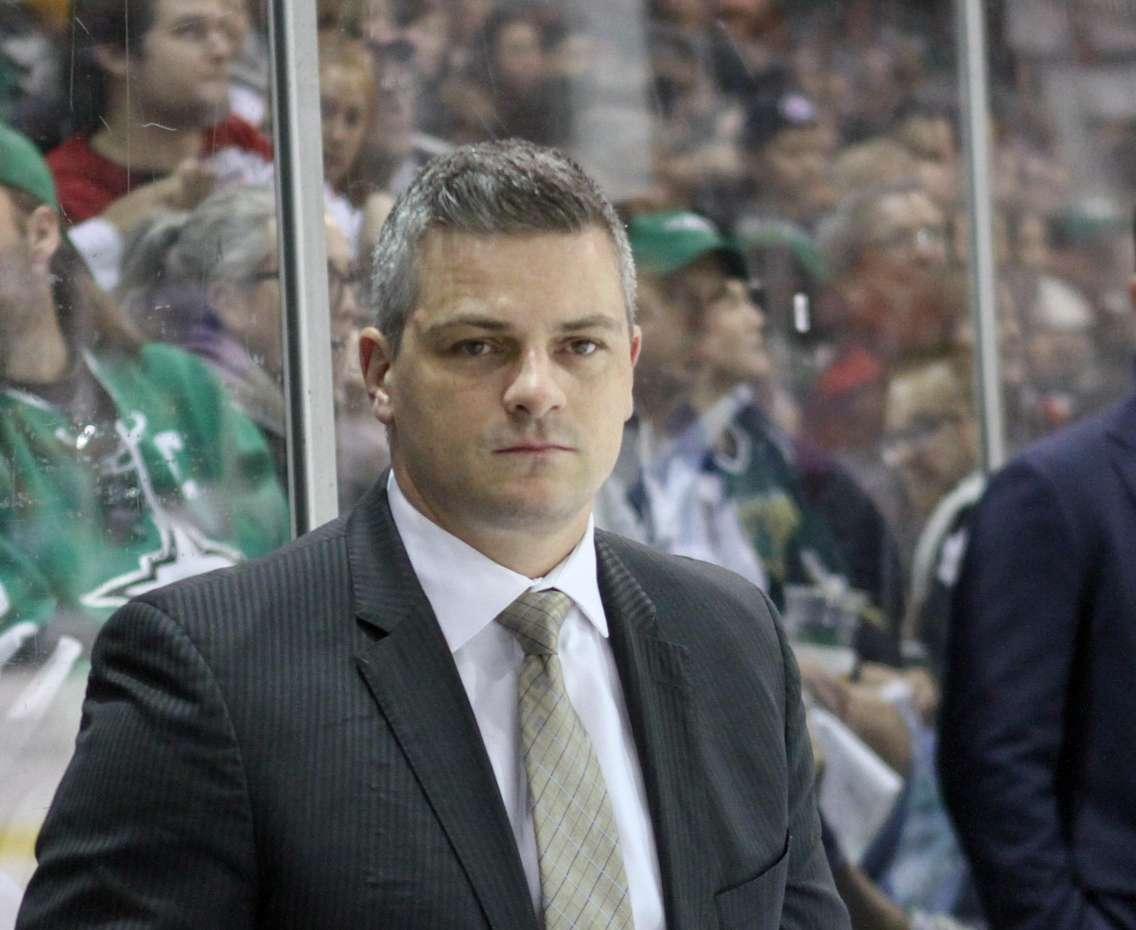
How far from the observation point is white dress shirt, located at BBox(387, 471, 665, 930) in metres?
1.79

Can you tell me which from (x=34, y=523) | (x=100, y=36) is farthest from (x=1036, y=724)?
(x=100, y=36)

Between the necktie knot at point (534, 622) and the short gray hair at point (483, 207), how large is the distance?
31 centimetres

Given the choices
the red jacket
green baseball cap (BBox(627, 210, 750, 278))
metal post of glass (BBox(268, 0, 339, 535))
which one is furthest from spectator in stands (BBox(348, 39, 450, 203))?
green baseball cap (BBox(627, 210, 750, 278))

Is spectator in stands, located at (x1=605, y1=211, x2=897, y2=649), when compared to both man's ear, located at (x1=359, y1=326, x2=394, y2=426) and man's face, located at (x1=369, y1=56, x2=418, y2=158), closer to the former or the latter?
man's face, located at (x1=369, y1=56, x2=418, y2=158)

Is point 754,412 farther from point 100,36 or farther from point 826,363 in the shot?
point 100,36

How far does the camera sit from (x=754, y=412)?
3670 mm

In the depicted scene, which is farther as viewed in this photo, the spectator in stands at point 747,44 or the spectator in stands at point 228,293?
the spectator in stands at point 747,44

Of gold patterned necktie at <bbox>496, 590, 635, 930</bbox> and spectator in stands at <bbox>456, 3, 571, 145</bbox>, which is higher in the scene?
spectator in stands at <bbox>456, 3, 571, 145</bbox>

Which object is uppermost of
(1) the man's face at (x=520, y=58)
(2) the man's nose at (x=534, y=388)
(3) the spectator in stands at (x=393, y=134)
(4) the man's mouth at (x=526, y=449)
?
(1) the man's face at (x=520, y=58)

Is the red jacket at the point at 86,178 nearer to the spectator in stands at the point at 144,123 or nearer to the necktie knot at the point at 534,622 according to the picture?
the spectator in stands at the point at 144,123

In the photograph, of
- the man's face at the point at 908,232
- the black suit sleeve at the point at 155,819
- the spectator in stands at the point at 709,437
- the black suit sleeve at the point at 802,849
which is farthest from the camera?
the man's face at the point at 908,232

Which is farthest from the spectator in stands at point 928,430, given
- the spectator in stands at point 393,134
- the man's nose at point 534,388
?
the man's nose at point 534,388

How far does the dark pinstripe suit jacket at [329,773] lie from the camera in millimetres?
1611

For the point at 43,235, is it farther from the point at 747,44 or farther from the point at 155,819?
the point at 747,44
